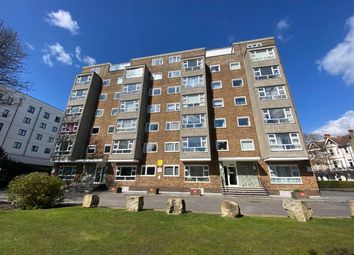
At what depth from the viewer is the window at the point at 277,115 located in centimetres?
2306

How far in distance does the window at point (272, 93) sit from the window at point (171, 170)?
15323mm

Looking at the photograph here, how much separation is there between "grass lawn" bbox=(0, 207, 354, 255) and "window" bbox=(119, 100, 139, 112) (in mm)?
21849

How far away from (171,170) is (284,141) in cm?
1510

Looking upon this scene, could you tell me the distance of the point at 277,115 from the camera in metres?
23.6

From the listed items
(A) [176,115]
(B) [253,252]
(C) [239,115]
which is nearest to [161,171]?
(A) [176,115]

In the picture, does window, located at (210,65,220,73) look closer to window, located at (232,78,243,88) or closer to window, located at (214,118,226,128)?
window, located at (232,78,243,88)

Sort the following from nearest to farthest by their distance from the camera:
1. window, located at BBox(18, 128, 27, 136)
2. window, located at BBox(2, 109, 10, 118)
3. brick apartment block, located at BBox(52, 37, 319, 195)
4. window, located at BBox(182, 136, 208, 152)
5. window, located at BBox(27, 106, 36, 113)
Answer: brick apartment block, located at BBox(52, 37, 319, 195) → window, located at BBox(182, 136, 208, 152) → window, located at BBox(2, 109, 10, 118) → window, located at BBox(18, 128, 27, 136) → window, located at BBox(27, 106, 36, 113)

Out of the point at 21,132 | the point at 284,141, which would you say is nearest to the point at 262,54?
the point at 284,141

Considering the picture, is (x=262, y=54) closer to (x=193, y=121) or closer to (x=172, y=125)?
(x=193, y=121)

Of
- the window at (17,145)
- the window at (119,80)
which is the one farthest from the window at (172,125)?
the window at (17,145)

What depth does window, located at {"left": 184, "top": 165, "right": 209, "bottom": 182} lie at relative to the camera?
2428 centimetres

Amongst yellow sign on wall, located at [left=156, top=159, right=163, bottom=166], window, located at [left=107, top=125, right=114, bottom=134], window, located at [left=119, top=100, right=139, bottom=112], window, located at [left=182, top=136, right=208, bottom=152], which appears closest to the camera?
window, located at [left=182, top=136, right=208, bottom=152]

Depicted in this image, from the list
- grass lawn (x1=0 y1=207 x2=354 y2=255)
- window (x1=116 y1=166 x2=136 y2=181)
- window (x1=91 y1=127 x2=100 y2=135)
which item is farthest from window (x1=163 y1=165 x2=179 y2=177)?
grass lawn (x1=0 y1=207 x2=354 y2=255)

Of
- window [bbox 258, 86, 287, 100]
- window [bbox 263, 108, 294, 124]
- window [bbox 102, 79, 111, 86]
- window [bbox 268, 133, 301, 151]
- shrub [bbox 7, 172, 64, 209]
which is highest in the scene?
window [bbox 102, 79, 111, 86]
